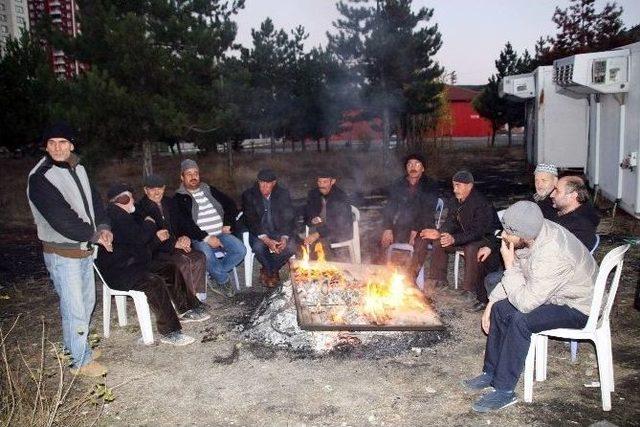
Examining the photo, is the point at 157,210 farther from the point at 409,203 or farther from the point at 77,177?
the point at 409,203

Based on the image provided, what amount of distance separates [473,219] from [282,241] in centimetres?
232

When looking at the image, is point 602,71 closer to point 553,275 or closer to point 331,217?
point 331,217

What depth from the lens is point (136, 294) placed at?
4.68 m

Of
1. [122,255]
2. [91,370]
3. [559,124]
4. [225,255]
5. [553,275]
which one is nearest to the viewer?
[553,275]

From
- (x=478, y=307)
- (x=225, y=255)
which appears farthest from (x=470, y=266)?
(x=225, y=255)

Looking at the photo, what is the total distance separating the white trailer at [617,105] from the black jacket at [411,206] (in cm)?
460

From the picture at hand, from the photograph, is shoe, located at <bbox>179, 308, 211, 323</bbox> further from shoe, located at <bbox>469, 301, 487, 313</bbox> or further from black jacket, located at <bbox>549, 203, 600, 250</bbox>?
black jacket, located at <bbox>549, 203, 600, 250</bbox>

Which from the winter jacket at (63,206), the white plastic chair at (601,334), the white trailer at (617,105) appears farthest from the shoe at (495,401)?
the white trailer at (617,105)

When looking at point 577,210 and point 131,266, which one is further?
point 131,266

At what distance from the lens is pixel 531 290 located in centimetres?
338

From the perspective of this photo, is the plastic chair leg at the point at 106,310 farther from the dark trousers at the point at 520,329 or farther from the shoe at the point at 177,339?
the dark trousers at the point at 520,329

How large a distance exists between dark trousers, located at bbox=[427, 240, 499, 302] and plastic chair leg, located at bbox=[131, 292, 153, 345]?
10.5 feet

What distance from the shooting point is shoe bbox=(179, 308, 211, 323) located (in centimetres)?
531

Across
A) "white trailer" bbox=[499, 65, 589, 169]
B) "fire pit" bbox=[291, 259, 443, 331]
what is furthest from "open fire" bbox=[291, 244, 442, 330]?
"white trailer" bbox=[499, 65, 589, 169]
